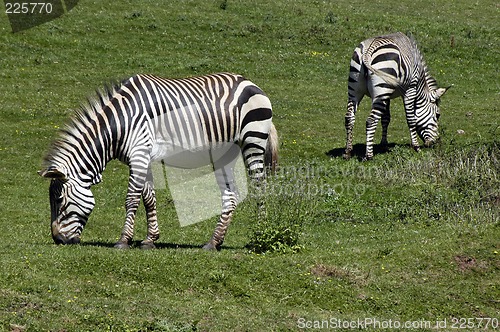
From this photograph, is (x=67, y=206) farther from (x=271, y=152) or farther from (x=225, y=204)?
(x=271, y=152)

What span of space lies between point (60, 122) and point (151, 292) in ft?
58.5

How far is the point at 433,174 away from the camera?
21531 millimetres

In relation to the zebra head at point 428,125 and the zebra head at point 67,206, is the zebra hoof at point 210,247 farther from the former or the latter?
the zebra head at point 428,125

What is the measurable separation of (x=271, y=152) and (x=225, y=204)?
1635 mm

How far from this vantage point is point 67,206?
15367 mm

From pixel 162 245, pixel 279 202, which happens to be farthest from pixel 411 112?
pixel 162 245

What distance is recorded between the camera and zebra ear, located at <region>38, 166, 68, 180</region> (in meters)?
14.9

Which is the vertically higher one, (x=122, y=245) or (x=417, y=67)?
(x=417, y=67)

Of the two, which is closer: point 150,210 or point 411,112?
point 150,210

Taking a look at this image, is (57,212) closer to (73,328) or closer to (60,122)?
(73,328)

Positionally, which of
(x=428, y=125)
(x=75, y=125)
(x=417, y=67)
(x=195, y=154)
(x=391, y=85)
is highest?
(x=417, y=67)

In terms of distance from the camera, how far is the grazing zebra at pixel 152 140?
15484 mm

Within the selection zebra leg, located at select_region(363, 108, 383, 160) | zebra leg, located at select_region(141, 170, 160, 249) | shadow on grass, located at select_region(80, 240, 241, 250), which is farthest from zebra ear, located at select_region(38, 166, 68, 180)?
zebra leg, located at select_region(363, 108, 383, 160)

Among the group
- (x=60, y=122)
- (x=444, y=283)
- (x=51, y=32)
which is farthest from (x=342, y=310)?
(x=51, y=32)
